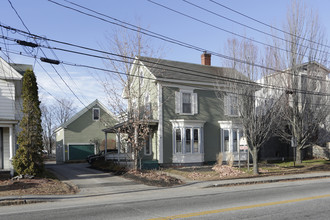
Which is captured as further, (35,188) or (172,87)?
(172,87)

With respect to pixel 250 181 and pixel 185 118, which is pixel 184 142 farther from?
pixel 250 181

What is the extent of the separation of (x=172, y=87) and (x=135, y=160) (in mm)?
6338

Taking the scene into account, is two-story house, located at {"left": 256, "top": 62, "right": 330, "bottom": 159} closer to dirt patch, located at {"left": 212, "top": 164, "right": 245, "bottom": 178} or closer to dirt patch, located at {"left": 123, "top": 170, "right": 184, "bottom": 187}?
dirt patch, located at {"left": 212, "top": 164, "right": 245, "bottom": 178}

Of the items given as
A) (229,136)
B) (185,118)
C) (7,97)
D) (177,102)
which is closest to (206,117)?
(185,118)

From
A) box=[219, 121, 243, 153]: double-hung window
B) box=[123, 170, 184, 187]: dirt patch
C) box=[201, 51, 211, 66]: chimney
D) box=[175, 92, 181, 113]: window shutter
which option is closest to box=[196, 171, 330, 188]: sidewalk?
box=[123, 170, 184, 187]: dirt patch

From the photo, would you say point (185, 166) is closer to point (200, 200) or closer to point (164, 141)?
point (164, 141)

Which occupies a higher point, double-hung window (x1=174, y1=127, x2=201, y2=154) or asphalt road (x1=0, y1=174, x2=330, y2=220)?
double-hung window (x1=174, y1=127, x2=201, y2=154)

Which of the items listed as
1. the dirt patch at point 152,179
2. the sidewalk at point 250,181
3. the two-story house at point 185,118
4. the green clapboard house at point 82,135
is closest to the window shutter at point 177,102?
the two-story house at point 185,118

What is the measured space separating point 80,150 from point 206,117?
16.7 metres

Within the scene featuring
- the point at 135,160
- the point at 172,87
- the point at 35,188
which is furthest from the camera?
the point at 172,87

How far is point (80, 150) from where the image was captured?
34188 millimetres

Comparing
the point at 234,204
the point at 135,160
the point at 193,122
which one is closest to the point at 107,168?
the point at 135,160

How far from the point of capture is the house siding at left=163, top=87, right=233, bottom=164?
2203 centimetres

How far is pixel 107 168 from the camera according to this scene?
68.9 ft
